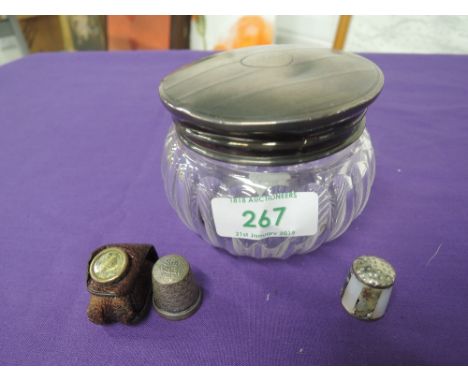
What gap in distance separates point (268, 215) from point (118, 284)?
10.0 inches

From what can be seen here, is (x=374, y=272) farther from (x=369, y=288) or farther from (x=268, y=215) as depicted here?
(x=268, y=215)

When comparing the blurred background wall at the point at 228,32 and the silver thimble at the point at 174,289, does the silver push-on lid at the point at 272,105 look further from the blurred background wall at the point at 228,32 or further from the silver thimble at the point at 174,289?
the blurred background wall at the point at 228,32

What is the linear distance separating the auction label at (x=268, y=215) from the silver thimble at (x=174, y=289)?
0.09 meters

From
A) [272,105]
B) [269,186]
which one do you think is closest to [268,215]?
[269,186]

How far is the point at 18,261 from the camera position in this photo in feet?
2.17

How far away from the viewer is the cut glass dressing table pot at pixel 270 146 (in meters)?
0.40

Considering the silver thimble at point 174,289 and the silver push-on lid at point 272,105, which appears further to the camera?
the silver thimble at point 174,289

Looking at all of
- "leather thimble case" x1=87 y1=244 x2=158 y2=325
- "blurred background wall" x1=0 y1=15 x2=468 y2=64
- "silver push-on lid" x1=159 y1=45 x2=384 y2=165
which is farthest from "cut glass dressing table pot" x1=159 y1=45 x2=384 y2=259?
"blurred background wall" x1=0 y1=15 x2=468 y2=64

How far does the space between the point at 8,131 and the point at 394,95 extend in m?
1.40

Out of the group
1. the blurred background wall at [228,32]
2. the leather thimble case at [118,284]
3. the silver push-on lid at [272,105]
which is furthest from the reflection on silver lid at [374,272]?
the blurred background wall at [228,32]

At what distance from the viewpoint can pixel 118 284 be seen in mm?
483

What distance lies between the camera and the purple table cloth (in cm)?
51

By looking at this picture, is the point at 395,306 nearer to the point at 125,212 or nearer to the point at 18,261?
the point at 125,212

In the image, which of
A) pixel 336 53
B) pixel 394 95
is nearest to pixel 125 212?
pixel 336 53
